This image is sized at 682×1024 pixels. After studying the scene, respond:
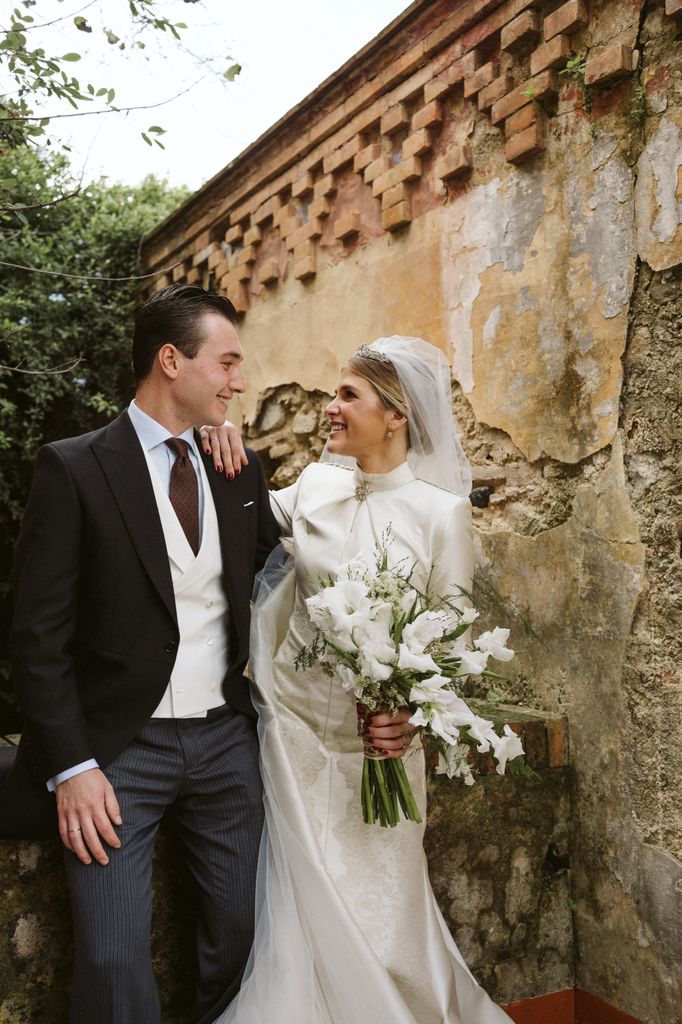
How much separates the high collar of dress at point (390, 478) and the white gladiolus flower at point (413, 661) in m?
0.78

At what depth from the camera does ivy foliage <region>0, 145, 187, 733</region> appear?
20.4 ft

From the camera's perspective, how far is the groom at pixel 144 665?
7.22ft

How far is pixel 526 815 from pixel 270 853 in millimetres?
1120

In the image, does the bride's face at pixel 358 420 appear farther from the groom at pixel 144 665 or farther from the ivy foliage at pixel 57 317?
the ivy foliage at pixel 57 317

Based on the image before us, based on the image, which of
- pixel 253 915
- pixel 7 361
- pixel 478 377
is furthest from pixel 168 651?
pixel 7 361

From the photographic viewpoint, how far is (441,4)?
3703 millimetres

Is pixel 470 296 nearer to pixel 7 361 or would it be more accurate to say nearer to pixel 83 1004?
pixel 83 1004

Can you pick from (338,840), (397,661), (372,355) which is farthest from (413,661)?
(372,355)

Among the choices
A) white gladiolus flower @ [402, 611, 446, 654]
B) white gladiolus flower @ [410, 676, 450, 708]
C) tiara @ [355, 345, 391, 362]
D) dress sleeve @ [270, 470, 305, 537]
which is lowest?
white gladiolus flower @ [410, 676, 450, 708]

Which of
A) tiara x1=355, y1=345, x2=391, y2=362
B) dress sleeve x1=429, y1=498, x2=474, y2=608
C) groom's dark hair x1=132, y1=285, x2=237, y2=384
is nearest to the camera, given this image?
groom's dark hair x1=132, y1=285, x2=237, y2=384

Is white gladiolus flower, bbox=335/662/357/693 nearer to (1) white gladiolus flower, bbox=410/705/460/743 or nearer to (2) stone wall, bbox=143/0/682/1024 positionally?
(1) white gladiolus flower, bbox=410/705/460/743

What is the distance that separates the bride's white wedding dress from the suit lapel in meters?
0.52

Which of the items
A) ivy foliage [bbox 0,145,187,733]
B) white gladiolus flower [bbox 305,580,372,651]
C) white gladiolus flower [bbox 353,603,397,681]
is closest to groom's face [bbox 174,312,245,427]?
white gladiolus flower [bbox 305,580,372,651]

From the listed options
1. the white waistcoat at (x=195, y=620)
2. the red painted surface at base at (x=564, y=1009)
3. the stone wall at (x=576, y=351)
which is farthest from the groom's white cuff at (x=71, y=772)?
the red painted surface at base at (x=564, y=1009)
